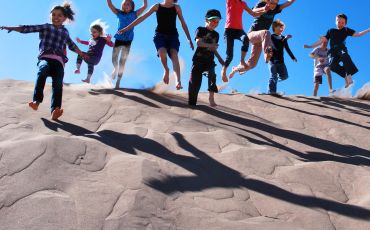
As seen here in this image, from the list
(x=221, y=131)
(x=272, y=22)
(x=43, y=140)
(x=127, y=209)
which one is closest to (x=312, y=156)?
(x=221, y=131)

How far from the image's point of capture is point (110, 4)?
6789 millimetres

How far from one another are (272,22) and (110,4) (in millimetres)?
2636

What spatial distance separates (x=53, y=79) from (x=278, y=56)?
3.83 metres

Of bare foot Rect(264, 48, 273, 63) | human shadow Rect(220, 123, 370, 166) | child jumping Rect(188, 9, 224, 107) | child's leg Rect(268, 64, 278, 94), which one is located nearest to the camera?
human shadow Rect(220, 123, 370, 166)

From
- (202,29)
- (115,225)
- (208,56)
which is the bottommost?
(115,225)

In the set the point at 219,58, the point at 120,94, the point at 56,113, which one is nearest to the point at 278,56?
the point at 219,58

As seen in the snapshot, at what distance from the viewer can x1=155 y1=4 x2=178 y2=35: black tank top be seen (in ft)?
19.0

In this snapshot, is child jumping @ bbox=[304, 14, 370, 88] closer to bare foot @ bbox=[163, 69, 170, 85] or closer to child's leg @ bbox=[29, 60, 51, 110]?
bare foot @ bbox=[163, 69, 170, 85]

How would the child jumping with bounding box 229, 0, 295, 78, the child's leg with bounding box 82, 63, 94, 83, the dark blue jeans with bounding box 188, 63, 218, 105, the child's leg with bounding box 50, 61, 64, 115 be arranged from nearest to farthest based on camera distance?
the child's leg with bounding box 50, 61, 64, 115
the dark blue jeans with bounding box 188, 63, 218, 105
the child jumping with bounding box 229, 0, 295, 78
the child's leg with bounding box 82, 63, 94, 83

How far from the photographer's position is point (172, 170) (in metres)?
3.10

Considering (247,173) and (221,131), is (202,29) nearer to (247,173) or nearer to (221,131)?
(221,131)

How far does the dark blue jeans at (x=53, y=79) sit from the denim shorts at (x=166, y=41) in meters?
1.52

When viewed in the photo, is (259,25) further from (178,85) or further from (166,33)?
(178,85)

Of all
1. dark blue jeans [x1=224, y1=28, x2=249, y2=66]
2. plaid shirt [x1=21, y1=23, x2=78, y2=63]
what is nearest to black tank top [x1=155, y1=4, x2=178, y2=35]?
dark blue jeans [x1=224, y1=28, x2=249, y2=66]
